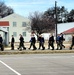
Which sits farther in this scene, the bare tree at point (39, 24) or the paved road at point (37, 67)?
the bare tree at point (39, 24)

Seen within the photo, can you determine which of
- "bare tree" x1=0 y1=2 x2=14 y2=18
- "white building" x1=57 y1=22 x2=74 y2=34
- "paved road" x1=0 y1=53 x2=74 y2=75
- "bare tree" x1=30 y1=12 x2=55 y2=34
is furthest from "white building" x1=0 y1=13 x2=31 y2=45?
"paved road" x1=0 y1=53 x2=74 y2=75

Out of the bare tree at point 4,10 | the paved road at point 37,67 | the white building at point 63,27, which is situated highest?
the bare tree at point 4,10

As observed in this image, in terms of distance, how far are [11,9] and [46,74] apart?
4612 inches

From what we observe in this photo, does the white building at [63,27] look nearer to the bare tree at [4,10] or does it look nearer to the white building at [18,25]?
the white building at [18,25]

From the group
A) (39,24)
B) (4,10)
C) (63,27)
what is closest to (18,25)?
(39,24)

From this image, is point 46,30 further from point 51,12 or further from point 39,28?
point 51,12

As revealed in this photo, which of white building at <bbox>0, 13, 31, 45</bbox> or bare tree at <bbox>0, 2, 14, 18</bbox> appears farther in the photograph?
bare tree at <bbox>0, 2, 14, 18</bbox>

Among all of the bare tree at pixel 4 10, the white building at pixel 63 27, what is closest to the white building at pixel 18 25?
the white building at pixel 63 27

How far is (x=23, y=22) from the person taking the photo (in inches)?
3597

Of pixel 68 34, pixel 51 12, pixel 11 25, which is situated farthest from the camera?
pixel 51 12

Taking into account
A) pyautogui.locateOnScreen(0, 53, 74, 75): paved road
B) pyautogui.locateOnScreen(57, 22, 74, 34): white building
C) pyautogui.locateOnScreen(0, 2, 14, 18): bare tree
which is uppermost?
pyautogui.locateOnScreen(0, 2, 14, 18): bare tree

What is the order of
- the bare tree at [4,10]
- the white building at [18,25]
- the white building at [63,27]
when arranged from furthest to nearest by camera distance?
the bare tree at [4,10]
the white building at [63,27]
the white building at [18,25]

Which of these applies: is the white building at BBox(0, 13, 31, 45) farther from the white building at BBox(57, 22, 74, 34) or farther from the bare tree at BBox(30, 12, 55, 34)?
the white building at BBox(57, 22, 74, 34)

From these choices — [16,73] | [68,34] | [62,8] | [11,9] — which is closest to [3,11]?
[11,9]
